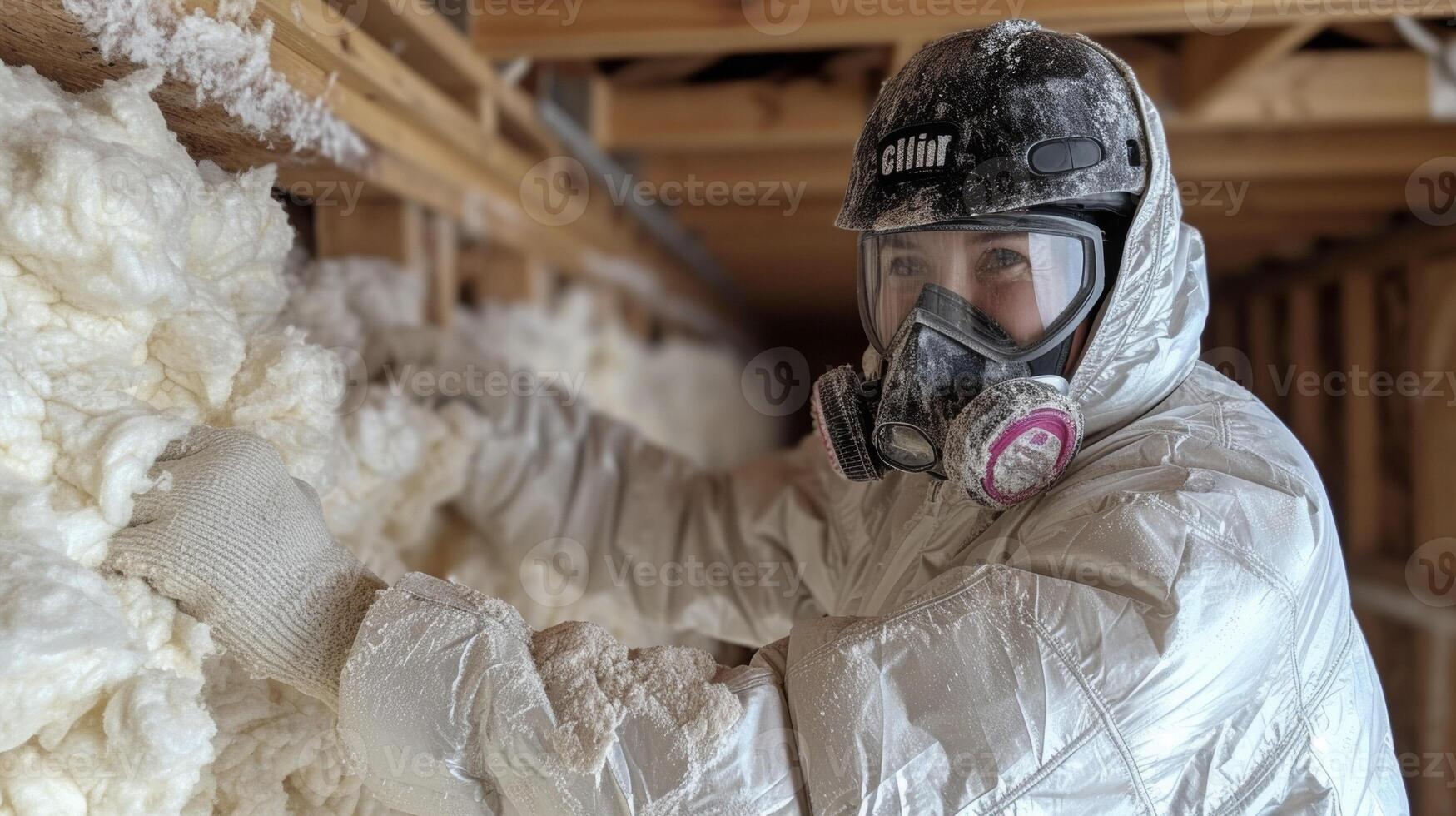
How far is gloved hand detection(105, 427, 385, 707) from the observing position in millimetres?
919

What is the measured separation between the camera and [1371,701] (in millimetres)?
1163

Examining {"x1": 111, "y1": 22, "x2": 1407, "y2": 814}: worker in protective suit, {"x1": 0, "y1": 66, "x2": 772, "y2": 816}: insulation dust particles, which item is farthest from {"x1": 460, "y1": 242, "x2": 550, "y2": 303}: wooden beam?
{"x1": 111, "y1": 22, "x2": 1407, "y2": 814}: worker in protective suit

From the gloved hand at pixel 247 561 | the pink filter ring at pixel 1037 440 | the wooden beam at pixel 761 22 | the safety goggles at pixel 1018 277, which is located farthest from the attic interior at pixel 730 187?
the pink filter ring at pixel 1037 440

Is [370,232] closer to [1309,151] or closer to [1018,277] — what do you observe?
[1018,277]

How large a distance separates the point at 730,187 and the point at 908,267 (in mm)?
1688

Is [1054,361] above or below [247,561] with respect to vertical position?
above

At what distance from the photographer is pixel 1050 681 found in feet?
3.00

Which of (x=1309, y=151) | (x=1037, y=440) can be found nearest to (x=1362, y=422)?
(x=1309, y=151)

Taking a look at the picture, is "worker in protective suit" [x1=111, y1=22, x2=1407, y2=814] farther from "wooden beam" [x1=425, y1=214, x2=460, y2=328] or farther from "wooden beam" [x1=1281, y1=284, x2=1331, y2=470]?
"wooden beam" [x1=1281, y1=284, x2=1331, y2=470]

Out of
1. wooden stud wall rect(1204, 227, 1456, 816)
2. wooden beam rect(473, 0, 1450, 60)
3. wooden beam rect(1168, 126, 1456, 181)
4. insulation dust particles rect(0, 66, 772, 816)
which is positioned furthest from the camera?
wooden stud wall rect(1204, 227, 1456, 816)

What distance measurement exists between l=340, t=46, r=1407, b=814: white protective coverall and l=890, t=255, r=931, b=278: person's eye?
0.72ft

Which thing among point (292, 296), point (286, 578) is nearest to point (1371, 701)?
point (286, 578)

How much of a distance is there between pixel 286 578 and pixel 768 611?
86cm

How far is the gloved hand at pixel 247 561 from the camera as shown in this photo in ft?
3.02
